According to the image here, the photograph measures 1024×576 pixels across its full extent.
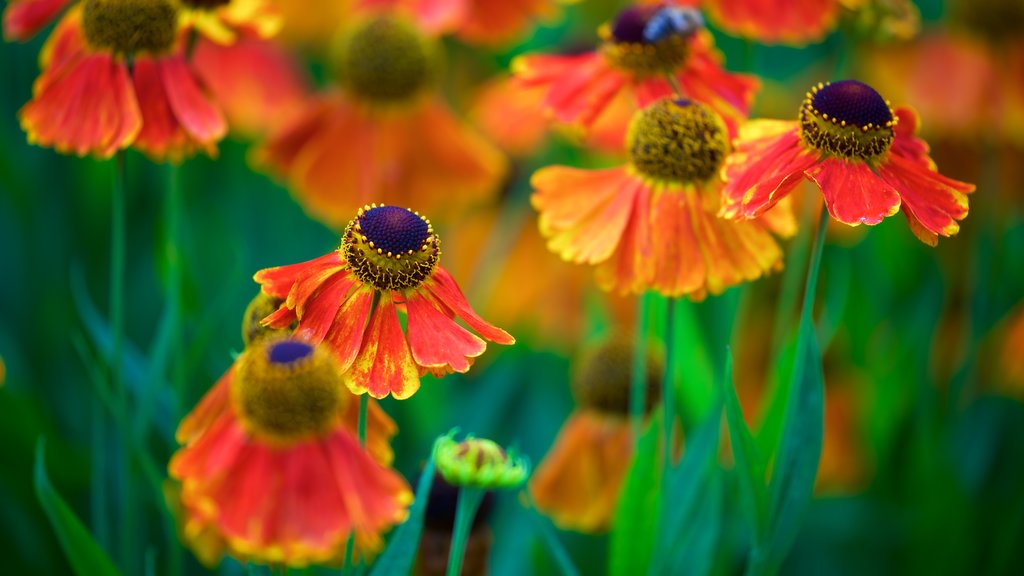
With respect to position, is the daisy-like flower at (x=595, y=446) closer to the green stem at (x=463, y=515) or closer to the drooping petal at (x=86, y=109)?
the green stem at (x=463, y=515)

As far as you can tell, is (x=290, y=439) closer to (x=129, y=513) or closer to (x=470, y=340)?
(x=470, y=340)

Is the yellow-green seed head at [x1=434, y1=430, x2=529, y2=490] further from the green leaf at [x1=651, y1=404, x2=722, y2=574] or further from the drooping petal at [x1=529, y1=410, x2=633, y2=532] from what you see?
the drooping petal at [x1=529, y1=410, x2=633, y2=532]

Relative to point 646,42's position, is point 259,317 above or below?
below

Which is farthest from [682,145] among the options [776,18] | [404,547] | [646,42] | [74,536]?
[74,536]

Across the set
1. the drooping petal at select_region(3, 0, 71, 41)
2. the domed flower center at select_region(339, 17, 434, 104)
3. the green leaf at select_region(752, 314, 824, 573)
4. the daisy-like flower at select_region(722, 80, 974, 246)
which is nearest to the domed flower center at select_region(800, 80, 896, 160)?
the daisy-like flower at select_region(722, 80, 974, 246)

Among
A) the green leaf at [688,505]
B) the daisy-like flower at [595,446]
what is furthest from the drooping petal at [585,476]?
the green leaf at [688,505]

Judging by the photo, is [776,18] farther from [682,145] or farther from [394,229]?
[394,229]
